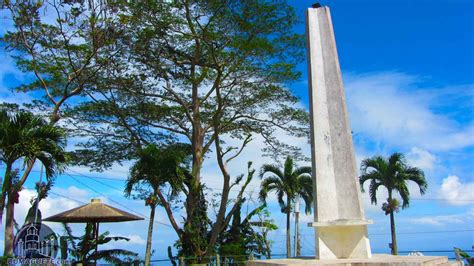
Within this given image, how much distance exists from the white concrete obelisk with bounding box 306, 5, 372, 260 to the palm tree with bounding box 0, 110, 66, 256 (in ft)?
18.8

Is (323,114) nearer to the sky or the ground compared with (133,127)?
nearer to the ground

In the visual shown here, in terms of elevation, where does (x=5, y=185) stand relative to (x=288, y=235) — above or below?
above

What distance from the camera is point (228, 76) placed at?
1842 cm

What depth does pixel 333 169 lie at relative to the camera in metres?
8.76

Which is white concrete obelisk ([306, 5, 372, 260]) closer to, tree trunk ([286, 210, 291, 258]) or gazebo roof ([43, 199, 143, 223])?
gazebo roof ([43, 199, 143, 223])

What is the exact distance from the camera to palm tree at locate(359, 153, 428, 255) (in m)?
17.7

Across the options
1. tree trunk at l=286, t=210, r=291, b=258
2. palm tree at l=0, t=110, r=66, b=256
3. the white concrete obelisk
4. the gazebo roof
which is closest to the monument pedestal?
the white concrete obelisk

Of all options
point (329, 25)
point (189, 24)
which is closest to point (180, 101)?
point (189, 24)

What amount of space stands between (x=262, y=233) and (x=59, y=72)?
33.2 feet

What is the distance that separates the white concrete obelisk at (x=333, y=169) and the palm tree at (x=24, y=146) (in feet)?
18.8

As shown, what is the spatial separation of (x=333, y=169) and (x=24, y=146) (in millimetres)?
6456

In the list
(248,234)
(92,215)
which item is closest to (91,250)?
(92,215)

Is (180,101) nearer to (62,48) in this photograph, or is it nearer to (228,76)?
(228,76)

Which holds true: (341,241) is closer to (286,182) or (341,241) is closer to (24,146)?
(24,146)
